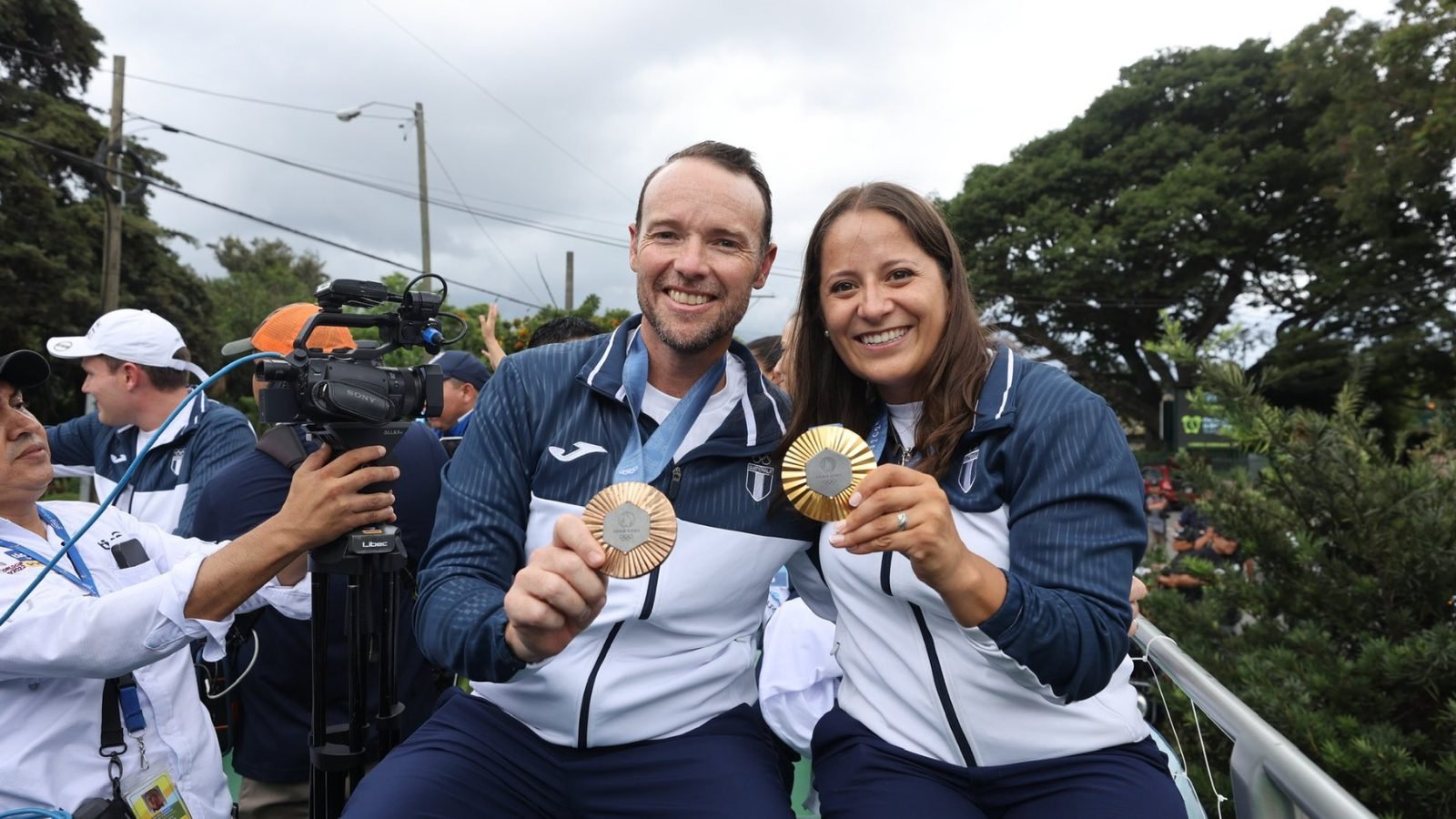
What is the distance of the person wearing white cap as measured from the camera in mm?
4027

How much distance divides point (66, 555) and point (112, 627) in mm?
423

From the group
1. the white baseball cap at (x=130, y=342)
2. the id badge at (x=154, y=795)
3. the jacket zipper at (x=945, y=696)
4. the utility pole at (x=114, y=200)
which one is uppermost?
the utility pole at (x=114, y=200)

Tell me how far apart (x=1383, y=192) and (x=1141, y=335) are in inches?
444

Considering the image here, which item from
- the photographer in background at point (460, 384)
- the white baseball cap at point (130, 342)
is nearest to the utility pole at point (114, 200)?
the photographer in background at point (460, 384)

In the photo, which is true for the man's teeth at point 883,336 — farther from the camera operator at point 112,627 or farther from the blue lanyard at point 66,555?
the blue lanyard at point 66,555

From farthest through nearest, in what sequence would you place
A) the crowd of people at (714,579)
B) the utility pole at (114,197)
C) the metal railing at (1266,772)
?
1. the utility pole at (114,197)
2. the crowd of people at (714,579)
3. the metal railing at (1266,772)

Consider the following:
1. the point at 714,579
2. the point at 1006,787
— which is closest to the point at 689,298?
the point at 714,579

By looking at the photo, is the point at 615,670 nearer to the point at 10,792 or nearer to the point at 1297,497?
the point at 10,792

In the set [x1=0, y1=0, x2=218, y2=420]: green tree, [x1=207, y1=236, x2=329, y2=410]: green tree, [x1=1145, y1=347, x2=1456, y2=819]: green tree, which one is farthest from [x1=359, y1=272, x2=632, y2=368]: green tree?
[x1=0, y1=0, x2=218, y2=420]: green tree

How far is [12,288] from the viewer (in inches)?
769

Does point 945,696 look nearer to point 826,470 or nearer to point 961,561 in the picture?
point 961,561

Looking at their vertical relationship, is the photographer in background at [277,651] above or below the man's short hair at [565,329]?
below

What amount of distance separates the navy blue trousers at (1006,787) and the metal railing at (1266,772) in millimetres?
171

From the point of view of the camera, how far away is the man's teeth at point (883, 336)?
2.10 metres
